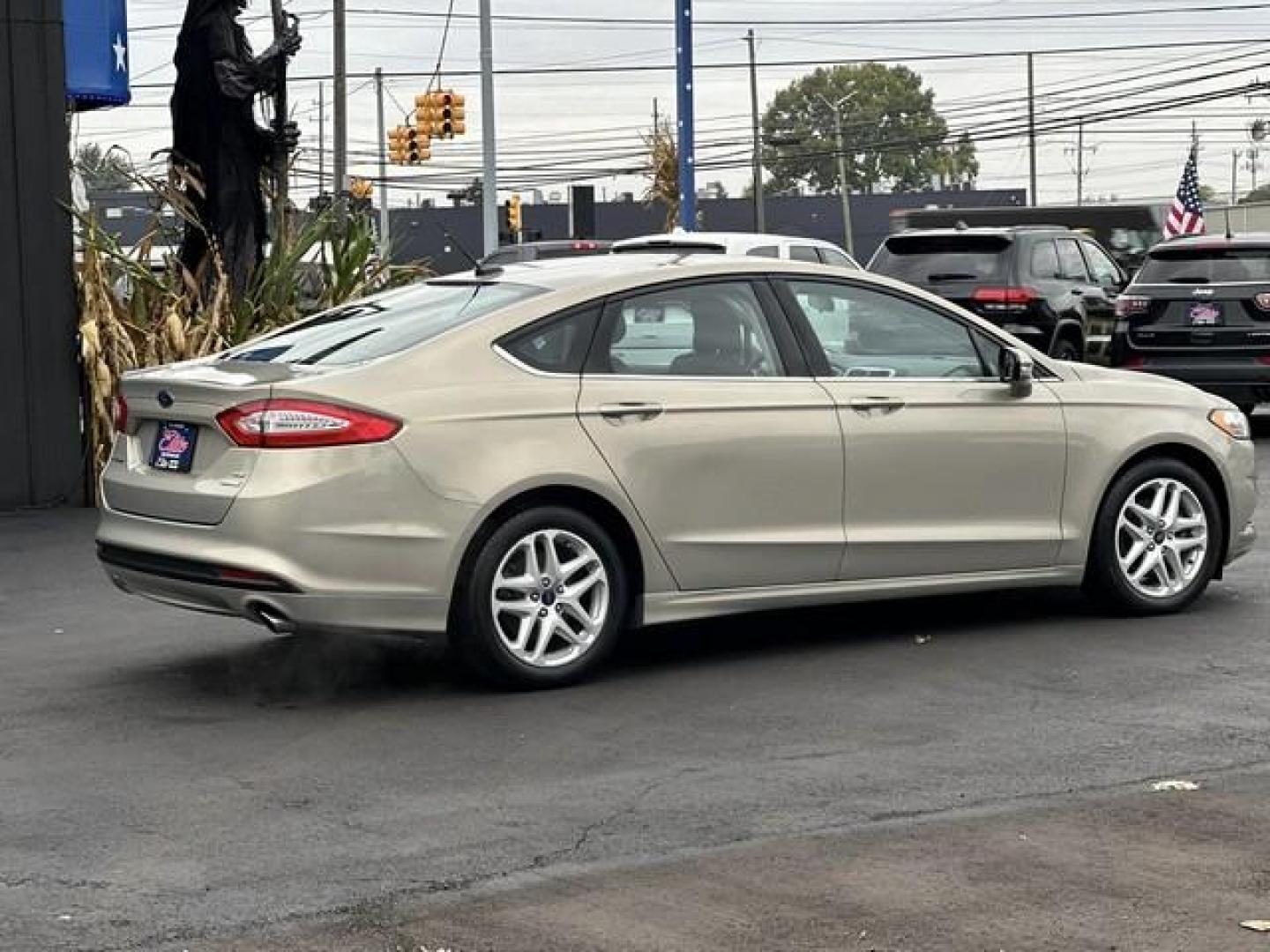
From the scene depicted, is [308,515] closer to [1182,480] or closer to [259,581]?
[259,581]

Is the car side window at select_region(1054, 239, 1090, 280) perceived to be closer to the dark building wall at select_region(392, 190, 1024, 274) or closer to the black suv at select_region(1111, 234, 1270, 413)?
the black suv at select_region(1111, 234, 1270, 413)

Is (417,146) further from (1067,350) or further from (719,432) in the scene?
(719,432)

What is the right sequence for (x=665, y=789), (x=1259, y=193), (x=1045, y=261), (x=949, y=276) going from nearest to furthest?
(x=665, y=789) → (x=949, y=276) → (x=1045, y=261) → (x=1259, y=193)

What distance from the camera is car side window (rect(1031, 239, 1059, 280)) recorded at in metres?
20.9

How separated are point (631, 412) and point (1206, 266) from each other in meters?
11.7

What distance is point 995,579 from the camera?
29.0ft

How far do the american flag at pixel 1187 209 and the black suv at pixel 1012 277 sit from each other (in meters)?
16.5

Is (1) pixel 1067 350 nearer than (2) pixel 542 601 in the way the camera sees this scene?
No

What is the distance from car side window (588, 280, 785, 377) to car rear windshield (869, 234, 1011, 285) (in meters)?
12.3

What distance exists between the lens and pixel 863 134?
454ft

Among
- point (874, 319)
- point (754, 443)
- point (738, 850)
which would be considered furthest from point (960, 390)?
point (738, 850)

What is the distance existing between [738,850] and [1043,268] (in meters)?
16.0

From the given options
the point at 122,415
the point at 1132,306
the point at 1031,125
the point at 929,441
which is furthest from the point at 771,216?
the point at 122,415

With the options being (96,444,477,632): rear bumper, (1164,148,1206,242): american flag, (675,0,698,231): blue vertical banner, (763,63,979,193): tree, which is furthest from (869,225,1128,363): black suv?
(763,63,979,193): tree
